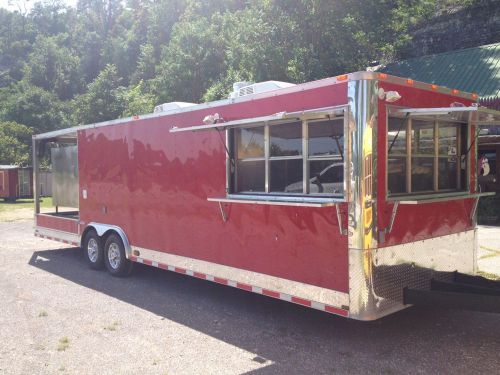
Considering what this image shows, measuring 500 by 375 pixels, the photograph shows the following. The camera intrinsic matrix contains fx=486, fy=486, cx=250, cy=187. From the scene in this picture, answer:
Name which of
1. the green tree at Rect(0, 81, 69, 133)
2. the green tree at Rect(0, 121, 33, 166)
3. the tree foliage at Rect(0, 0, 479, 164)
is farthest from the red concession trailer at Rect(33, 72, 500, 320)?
Result: the green tree at Rect(0, 81, 69, 133)

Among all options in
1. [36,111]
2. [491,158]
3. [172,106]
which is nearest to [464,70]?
[491,158]

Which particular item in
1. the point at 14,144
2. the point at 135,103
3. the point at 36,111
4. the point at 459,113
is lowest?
the point at 459,113

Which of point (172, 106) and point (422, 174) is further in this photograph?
point (172, 106)

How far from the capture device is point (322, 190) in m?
5.13

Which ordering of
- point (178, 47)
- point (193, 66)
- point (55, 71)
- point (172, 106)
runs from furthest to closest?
1. point (55, 71)
2. point (178, 47)
3. point (193, 66)
4. point (172, 106)

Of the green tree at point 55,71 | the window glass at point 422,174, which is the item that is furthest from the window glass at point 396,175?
the green tree at point 55,71

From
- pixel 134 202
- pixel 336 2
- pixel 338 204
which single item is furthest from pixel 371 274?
pixel 336 2

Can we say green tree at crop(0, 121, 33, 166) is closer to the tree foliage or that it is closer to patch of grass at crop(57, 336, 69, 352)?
the tree foliage

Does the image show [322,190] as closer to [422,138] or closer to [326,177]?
[326,177]

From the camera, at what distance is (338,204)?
15.5 feet

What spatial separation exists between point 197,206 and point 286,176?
5.29 feet

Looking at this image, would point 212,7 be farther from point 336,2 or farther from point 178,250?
point 178,250

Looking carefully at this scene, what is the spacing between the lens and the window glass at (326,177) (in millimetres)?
4945

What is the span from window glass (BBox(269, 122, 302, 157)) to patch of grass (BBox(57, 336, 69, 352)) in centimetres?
302
